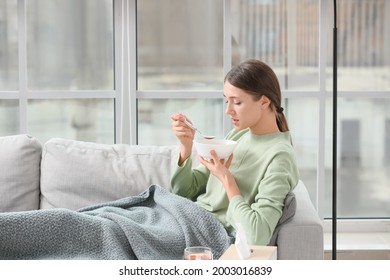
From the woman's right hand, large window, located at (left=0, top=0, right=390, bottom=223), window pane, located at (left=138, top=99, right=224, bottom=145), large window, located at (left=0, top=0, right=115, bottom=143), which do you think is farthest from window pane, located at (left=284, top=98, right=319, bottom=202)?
the woman's right hand

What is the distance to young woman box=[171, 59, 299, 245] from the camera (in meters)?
2.82

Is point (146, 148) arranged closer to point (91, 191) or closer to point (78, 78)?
point (91, 191)

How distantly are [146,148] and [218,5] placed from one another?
3.47ft

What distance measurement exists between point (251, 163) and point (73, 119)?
1534mm

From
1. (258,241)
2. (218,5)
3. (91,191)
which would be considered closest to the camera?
(258,241)

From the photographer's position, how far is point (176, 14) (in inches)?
168

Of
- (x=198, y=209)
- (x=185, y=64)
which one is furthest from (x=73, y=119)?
(x=198, y=209)

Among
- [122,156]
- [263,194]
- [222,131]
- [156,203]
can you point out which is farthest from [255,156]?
[222,131]

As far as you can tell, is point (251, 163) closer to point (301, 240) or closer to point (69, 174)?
point (301, 240)

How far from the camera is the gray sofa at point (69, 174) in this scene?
3.38m

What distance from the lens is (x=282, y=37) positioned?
425cm

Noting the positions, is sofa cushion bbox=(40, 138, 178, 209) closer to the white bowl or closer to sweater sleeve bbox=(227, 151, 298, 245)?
→ the white bowl

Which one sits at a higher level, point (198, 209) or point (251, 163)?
point (251, 163)

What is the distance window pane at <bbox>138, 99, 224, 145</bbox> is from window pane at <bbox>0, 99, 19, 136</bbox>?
0.63m
